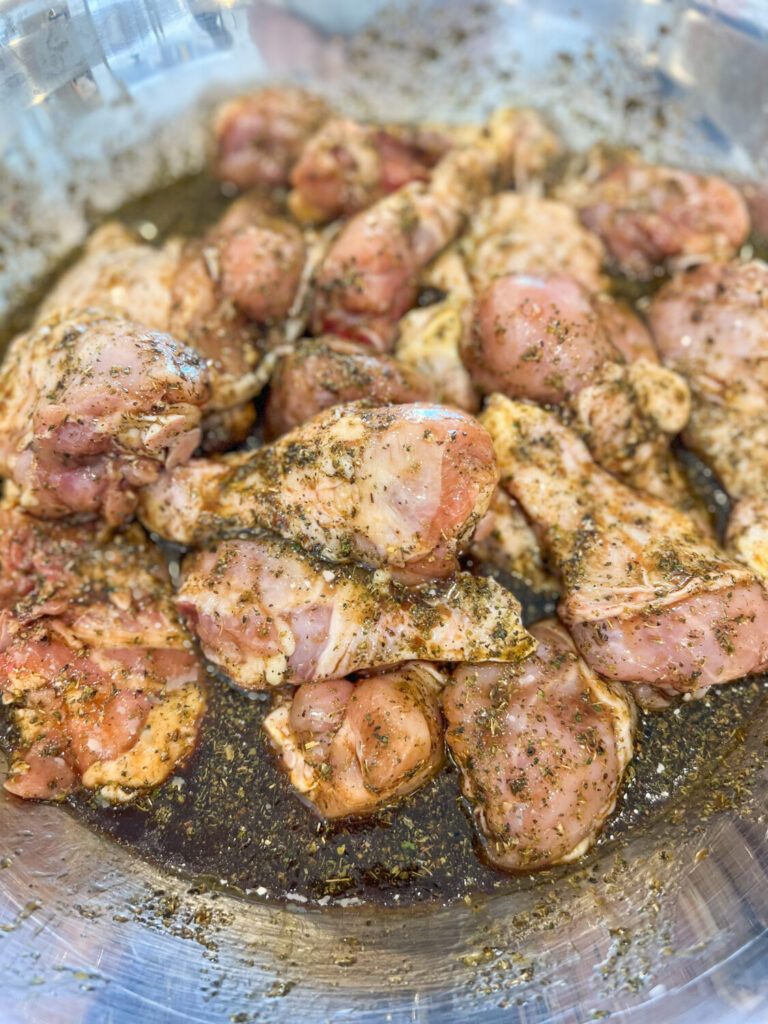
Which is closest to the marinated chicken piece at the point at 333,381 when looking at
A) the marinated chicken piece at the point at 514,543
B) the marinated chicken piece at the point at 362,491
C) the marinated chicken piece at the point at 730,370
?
the marinated chicken piece at the point at 362,491

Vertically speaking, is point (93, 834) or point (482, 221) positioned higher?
point (482, 221)

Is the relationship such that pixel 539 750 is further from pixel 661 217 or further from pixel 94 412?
pixel 661 217

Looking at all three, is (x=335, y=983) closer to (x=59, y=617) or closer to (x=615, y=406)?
(x=59, y=617)

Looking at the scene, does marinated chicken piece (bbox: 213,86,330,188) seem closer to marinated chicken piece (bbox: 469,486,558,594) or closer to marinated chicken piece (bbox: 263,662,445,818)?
marinated chicken piece (bbox: 469,486,558,594)

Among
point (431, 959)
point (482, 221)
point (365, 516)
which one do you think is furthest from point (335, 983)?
point (482, 221)

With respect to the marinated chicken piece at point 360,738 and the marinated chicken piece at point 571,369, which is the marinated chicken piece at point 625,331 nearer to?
the marinated chicken piece at point 571,369
